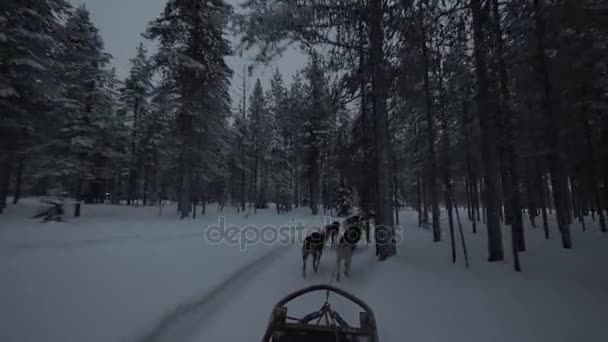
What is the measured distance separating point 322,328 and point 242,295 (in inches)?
128

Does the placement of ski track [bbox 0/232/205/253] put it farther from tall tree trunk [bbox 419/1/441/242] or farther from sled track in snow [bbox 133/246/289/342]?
tall tree trunk [bbox 419/1/441/242]

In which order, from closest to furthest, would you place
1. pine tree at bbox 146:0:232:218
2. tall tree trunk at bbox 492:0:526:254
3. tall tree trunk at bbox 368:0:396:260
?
1. tall tree trunk at bbox 492:0:526:254
2. tall tree trunk at bbox 368:0:396:260
3. pine tree at bbox 146:0:232:218

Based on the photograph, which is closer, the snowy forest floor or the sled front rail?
the sled front rail

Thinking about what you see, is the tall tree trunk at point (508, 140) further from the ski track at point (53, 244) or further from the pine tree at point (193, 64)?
the pine tree at point (193, 64)

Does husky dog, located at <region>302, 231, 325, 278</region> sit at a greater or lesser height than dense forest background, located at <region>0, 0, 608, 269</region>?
lesser

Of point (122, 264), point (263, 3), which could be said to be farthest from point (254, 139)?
→ point (122, 264)

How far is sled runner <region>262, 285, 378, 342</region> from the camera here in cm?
279

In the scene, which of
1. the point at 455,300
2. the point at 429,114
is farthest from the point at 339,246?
the point at 429,114

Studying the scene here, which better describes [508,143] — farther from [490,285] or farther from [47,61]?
[47,61]

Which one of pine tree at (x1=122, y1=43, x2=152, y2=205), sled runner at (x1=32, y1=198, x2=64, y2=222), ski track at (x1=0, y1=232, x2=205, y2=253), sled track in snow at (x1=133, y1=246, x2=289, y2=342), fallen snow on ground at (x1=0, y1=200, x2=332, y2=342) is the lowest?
sled track in snow at (x1=133, y1=246, x2=289, y2=342)

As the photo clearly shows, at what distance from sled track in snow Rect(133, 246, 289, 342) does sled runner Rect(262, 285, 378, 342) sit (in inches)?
67.4

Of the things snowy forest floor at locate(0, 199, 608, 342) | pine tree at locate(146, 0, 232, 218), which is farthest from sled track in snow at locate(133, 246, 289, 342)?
pine tree at locate(146, 0, 232, 218)

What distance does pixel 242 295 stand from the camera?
5.62 meters

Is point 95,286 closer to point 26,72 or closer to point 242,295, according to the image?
point 242,295
